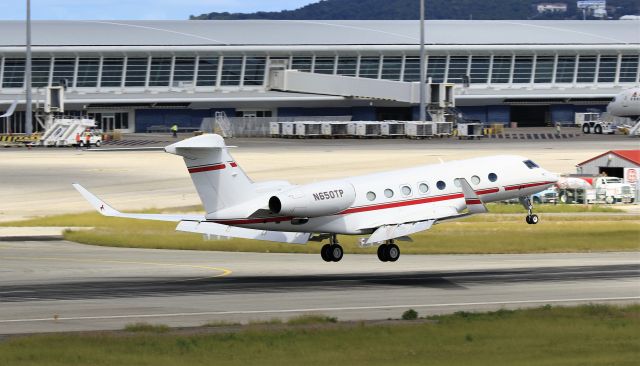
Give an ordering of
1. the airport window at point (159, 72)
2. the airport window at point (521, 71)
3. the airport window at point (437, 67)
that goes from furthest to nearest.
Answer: the airport window at point (521, 71) → the airport window at point (437, 67) → the airport window at point (159, 72)

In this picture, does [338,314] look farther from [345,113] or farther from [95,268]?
[345,113]

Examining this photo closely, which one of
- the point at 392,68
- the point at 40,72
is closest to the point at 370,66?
the point at 392,68

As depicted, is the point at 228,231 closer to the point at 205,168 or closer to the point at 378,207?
the point at 205,168

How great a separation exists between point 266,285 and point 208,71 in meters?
118

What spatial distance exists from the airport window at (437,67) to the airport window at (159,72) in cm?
3381

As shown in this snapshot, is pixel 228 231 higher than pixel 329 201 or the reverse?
the reverse

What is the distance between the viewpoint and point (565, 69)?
170375 mm

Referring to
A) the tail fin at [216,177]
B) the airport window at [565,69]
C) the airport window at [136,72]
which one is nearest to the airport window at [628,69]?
the airport window at [565,69]

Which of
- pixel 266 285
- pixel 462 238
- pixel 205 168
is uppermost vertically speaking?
pixel 205 168

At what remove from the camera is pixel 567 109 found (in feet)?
556

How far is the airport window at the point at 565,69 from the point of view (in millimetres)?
170200

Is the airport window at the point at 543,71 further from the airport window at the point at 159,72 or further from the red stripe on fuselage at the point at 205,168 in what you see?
the red stripe on fuselage at the point at 205,168

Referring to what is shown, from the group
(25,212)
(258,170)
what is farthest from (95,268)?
(258,170)

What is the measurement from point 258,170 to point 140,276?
162ft
